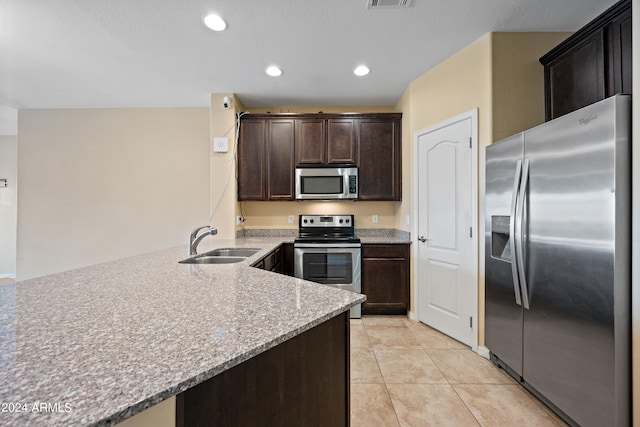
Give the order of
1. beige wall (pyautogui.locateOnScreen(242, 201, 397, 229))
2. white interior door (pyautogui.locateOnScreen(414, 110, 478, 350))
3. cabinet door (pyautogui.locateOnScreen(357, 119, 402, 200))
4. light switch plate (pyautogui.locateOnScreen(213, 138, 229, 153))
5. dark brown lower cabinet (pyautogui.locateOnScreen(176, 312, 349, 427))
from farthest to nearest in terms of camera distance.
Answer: beige wall (pyautogui.locateOnScreen(242, 201, 397, 229)), cabinet door (pyautogui.locateOnScreen(357, 119, 402, 200)), light switch plate (pyautogui.locateOnScreen(213, 138, 229, 153)), white interior door (pyautogui.locateOnScreen(414, 110, 478, 350)), dark brown lower cabinet (pyautogui.locateOnScreen(176, 312, 349, 427))

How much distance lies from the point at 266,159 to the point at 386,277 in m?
2.03

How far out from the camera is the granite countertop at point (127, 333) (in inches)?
18.3

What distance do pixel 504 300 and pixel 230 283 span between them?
1899mm

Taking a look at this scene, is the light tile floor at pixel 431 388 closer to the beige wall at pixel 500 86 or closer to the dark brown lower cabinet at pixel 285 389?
the beige wall at pixel 500 86

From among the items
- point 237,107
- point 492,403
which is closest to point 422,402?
point 492,403

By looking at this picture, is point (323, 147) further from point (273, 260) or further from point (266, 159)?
point (273, 260)

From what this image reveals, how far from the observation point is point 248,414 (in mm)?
743

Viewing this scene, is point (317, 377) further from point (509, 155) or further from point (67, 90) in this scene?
point (67, 90)

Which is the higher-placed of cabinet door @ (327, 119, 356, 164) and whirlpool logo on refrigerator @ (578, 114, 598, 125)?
cabinet door @ (327, 119, 356, 164)

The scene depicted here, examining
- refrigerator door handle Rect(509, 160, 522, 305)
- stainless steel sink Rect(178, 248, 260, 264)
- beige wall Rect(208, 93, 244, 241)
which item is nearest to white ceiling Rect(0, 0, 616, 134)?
beige wall Rect(208, 93, 244, 241)

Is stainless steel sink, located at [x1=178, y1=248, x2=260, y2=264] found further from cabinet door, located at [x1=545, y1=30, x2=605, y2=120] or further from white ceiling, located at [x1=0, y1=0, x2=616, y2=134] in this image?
cabinet door, located at [x1=545, y1=30, x2=605, y2=120]

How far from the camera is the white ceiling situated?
1.93 meters

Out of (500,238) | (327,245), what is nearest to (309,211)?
(327,245)

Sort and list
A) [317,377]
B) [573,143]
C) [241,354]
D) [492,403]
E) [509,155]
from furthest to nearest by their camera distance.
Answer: [509,155] < [492,403] < [573,143] < [317,377] < [241,354]
